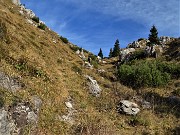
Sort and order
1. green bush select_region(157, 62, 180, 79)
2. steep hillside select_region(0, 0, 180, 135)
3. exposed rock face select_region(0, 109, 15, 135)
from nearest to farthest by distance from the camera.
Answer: exposed rock face select_region(0, 109, 15, 135)
steep hillside select_region(0, 0, 180, 135)
green bush select_region(157, 62, 180, 79)

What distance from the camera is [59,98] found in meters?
20.6

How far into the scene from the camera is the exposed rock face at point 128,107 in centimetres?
2314

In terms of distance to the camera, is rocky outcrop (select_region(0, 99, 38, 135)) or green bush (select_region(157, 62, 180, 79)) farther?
green bush (select_region(157, 62, 180, 79))

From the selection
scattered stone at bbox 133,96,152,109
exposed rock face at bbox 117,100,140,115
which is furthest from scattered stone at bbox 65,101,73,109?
scattered stone at bbox 133,96,152,109

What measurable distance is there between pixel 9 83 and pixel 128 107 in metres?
10.9

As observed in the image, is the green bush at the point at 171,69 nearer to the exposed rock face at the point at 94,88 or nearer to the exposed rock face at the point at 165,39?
the exposed rock face at the point at 94,88

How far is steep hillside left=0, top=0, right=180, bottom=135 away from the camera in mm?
16152

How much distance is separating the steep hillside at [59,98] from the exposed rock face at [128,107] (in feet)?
1.14

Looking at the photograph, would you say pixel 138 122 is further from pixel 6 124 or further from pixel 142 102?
pixel 6 124

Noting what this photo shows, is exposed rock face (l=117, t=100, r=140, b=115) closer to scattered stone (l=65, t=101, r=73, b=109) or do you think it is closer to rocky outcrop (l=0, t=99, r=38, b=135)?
scattered stone (l=65, t=101, r=73, b=109)

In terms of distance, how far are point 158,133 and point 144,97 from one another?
6.73 metres

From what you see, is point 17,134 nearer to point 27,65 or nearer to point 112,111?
point 27,65

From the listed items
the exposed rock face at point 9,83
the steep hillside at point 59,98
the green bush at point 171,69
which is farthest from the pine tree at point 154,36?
the exposed rock face at point 9,83

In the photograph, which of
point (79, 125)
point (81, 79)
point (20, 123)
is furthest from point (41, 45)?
point (20, 123)
